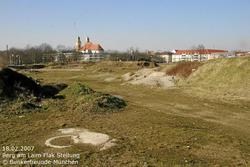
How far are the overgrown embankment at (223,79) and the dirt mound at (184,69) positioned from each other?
1060 millimetres

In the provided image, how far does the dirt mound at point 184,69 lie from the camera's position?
41.3 meters

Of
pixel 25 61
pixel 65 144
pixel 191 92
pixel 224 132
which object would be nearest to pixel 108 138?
pixel 65 144

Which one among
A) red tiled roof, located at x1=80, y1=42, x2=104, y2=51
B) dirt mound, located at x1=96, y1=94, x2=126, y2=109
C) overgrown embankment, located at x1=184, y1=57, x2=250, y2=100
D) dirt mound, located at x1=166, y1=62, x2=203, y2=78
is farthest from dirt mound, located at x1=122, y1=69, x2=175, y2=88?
red tiled roof, located at x1=80, y1=42, x2=104, y2=51

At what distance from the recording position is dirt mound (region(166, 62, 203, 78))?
136 feet

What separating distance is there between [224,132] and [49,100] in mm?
11750

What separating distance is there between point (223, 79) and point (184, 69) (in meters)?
7.96

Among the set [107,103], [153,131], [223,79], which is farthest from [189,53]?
[153,131]

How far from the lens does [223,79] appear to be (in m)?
35.0

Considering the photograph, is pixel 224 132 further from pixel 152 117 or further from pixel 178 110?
pixel 178 110

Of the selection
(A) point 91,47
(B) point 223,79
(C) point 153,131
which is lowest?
(C) point 153,131

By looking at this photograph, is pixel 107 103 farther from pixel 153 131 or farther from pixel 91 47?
pixel 91 47

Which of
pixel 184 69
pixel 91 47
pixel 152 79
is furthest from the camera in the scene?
pixel 91 47

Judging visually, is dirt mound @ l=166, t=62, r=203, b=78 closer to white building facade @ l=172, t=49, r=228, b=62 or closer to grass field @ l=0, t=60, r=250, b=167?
grass field @ l=0, t=60, r=250, b=167

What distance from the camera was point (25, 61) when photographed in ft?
402
